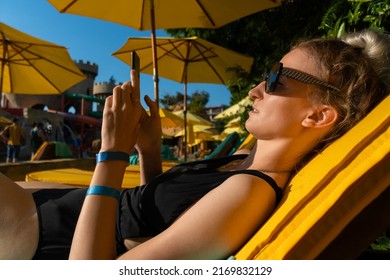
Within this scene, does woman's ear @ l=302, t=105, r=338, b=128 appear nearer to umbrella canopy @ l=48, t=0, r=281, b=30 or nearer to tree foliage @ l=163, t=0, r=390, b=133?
tree foliage @ l=163, t=0, r=390, b=133

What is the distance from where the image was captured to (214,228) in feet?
3.34

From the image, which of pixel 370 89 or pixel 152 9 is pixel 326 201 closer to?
pixel 370 89

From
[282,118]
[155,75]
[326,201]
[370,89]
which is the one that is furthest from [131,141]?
[155,75]

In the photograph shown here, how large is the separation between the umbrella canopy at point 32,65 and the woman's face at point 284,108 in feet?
19.1

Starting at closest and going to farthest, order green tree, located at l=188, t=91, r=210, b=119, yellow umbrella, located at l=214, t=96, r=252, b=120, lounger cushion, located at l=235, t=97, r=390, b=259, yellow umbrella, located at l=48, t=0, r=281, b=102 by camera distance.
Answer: lounger cushion, located at l=235, t=97, r=390, b=259 < yellow umbrella, located at l=48, t=0, r=281, b=102 < yellow umbrella, located at l=214, t=96, r=252, b=120 < green tree, located at l=188, t=91, r=210, b=119

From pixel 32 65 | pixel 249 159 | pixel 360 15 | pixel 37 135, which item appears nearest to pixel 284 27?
pixel 360 15

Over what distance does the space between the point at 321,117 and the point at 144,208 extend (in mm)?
690

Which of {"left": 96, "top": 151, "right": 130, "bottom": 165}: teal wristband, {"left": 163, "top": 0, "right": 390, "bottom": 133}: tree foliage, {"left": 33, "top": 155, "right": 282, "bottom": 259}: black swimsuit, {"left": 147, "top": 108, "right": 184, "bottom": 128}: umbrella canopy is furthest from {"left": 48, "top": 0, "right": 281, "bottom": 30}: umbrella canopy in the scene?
{"left": 147, "top": 108, "right": 184, "bottom": 128}: umbrella canopy

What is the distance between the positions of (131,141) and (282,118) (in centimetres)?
52

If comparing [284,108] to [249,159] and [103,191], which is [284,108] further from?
[103,191]

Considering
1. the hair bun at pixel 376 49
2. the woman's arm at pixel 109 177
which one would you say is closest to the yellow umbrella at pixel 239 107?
the hair bun at pixel 376 49

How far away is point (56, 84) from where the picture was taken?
7.54m

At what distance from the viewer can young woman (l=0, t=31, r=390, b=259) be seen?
112 cm

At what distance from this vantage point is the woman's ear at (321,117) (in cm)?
129
